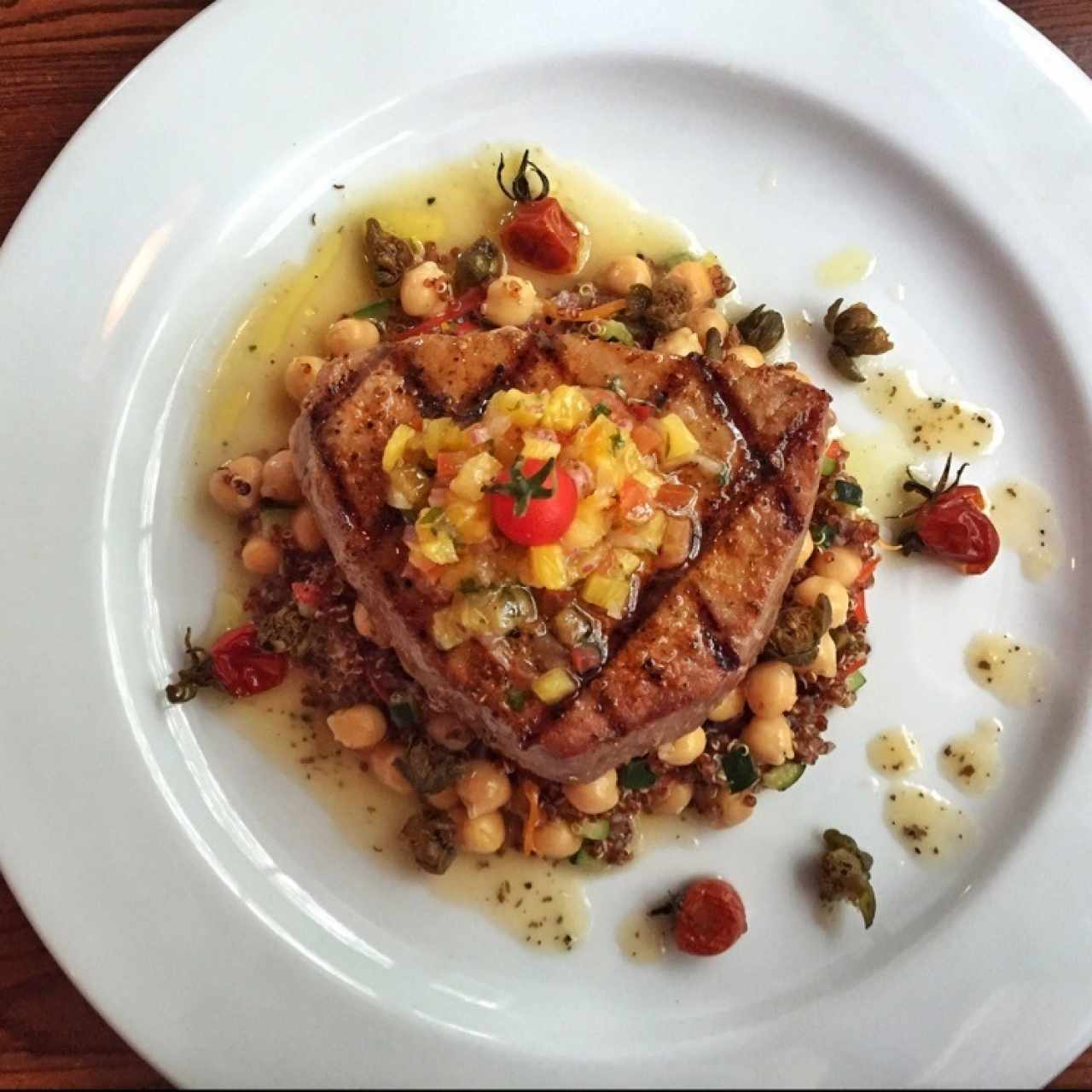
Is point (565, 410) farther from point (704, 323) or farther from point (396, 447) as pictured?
point (704, 323)

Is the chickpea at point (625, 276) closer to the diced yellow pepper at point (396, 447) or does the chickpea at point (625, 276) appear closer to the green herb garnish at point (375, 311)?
the green herb garnish at point (375, 311)

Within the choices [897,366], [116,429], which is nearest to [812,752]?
[897,366]

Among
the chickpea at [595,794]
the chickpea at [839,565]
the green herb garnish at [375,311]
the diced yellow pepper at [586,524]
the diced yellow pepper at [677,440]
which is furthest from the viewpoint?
the green herb garnish at [375,311]

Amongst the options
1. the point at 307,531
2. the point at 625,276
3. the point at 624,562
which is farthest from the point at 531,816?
the point at 625,276

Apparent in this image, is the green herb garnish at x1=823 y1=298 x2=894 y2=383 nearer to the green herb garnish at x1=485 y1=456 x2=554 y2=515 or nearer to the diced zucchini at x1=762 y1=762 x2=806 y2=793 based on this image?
the diced zucchini at x1=762 y1=762 x2=806 y2=793

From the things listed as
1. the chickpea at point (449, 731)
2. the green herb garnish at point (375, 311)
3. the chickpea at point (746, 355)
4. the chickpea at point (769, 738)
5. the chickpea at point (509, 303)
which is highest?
the chickpea at point (746, 355)

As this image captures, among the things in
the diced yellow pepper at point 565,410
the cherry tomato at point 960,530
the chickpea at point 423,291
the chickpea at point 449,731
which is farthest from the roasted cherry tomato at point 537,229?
the chickpea at point 449,731
